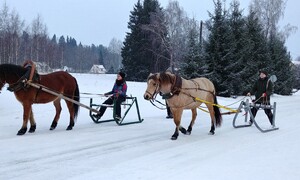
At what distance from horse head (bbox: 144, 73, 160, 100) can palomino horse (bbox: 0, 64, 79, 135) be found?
105 inches

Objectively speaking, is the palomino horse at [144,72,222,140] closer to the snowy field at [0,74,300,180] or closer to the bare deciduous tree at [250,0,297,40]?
the snowy field at [0,74,300,180]

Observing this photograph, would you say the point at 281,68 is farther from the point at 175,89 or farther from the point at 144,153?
the point at 144,153

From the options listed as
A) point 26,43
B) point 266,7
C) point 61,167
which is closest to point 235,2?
point 266,7

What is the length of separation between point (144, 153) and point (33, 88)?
140 inches

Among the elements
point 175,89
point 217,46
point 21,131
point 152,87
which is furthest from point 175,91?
point 217,46

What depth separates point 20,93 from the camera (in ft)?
25.8

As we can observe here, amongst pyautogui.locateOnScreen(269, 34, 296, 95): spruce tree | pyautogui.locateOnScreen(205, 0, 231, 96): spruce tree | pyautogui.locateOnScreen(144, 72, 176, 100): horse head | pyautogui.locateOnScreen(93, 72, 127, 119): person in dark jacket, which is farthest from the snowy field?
pyautogui.locateOnScreen(269, 34, 296, 95): spruce tree

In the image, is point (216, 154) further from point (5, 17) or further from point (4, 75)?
point (5, 17)

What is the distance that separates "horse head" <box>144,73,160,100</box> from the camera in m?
7.52

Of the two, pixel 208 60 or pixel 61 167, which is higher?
pixel 208 60

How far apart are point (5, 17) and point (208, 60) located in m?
27.9

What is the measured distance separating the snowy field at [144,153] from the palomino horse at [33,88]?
0.51 metres

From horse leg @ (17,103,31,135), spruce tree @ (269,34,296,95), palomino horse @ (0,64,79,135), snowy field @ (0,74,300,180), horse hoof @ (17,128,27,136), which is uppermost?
spruce tree @ (269,34,296,95)

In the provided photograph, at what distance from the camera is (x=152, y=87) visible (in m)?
7.64
